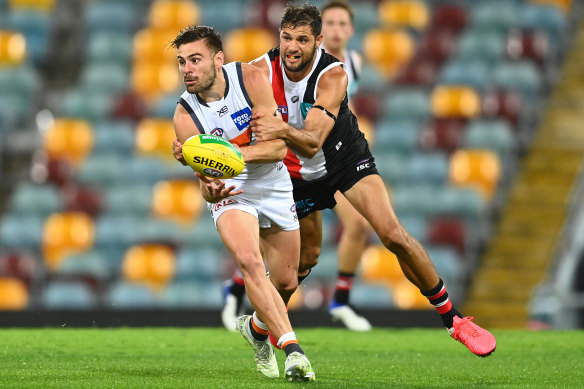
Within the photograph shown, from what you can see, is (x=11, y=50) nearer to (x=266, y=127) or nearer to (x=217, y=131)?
(x=217, y=131)

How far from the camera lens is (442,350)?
7.54m

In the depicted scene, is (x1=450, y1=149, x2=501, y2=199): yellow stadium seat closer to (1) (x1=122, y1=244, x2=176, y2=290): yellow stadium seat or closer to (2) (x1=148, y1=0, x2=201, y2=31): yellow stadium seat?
(1) (x1=122, y1=244, x2=176, y2=290): yellow stadium seat

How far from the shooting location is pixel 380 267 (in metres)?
11.7

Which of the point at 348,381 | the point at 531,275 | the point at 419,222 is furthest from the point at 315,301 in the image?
the point at 348,381

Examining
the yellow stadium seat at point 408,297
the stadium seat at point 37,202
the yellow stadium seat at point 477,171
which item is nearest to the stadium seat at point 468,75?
the yellow stadium seat at point 477,171

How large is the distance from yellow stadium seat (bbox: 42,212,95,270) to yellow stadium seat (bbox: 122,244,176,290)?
24.5 inches

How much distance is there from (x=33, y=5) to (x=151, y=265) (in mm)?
5602

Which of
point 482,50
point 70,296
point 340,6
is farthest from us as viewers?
point 482,50

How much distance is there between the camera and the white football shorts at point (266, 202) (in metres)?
5.77

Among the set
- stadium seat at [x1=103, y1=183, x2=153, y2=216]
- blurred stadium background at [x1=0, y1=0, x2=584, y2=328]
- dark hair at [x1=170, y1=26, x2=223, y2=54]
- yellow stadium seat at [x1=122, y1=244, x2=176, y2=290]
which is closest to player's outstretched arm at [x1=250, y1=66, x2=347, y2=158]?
dark hair at [x1=170, y1=26, x2=223, y2=54]

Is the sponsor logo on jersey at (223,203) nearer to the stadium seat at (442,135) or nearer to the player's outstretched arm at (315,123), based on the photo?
the player's outstretched arm at (315,123)

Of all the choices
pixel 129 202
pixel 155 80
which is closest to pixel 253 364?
pixel 129 202

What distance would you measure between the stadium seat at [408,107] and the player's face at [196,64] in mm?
7997

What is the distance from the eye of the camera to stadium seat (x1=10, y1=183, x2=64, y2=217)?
12.8 m
